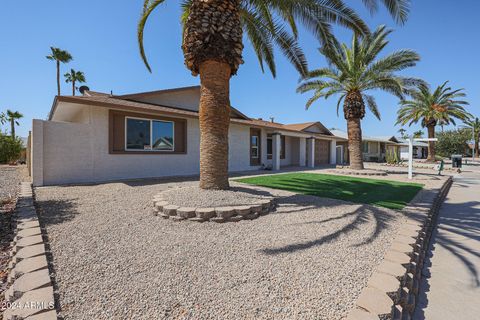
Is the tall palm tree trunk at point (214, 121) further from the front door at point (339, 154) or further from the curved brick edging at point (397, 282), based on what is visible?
the front door at point (339, 154)

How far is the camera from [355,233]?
4445mm

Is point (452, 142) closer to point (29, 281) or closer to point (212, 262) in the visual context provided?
point (212, 262)

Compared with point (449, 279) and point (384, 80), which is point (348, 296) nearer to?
point (449, 279)

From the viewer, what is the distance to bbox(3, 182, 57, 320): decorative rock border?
2238mm

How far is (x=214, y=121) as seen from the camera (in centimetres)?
625

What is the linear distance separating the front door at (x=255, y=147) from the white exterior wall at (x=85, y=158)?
231 inches

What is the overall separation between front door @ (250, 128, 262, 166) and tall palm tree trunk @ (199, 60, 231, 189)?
33.8ft

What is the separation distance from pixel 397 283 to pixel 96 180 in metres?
10.9

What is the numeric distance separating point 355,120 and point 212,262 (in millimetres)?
15066

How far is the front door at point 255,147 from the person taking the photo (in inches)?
661

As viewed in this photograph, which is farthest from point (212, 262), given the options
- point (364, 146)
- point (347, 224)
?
point (364, 146)

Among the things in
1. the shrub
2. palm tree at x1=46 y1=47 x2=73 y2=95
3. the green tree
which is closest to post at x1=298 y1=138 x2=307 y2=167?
the shrub

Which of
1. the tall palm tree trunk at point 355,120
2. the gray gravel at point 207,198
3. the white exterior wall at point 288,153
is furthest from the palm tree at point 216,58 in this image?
the white exterior wall at point 288,153

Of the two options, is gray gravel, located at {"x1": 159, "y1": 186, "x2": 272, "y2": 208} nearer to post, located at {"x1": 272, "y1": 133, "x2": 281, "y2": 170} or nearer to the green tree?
post, located at {"x1": 272, "y1": 133, "x2": 281, "y2": 170}
